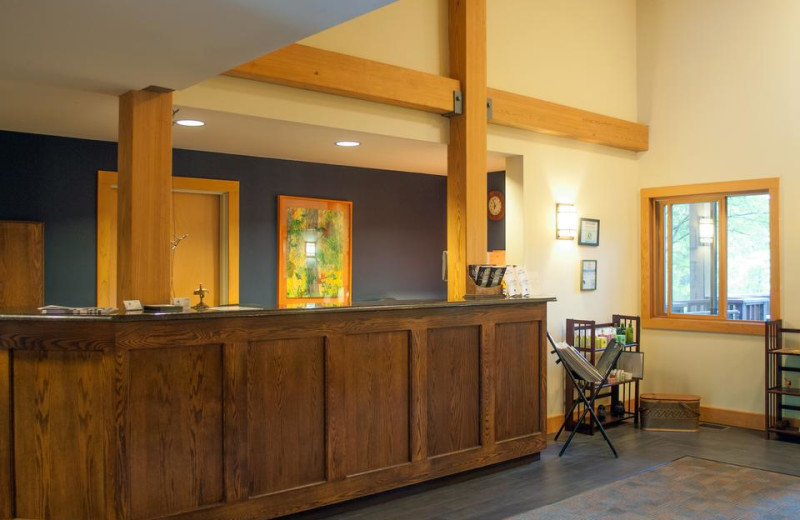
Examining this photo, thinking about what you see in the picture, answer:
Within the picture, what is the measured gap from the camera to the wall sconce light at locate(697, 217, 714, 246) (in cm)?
672

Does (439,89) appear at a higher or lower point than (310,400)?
higher

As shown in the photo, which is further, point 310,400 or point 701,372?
point 701,372

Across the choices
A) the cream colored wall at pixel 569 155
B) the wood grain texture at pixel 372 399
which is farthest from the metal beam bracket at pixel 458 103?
the wood grain texture at pixel 372 399

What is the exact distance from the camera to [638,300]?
7160 mm

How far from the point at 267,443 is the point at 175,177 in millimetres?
2951

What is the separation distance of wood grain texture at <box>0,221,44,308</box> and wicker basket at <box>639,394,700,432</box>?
16.0 ft

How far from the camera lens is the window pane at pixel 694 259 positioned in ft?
22.0

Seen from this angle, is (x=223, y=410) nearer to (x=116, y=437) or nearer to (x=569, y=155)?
(x=116, y=437)

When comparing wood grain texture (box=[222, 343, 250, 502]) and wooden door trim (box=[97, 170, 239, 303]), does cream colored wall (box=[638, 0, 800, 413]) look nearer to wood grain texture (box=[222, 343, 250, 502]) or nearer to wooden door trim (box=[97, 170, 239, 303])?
wooden door trim (box=[97, 170, 239, 303])

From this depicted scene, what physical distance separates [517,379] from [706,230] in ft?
9.11

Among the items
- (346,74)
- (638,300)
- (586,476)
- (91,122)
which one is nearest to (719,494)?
(586,476)

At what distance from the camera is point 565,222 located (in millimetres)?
6355

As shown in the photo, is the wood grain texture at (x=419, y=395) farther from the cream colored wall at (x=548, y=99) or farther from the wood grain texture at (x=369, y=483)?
the cream colored wall at (x=548, y=99)

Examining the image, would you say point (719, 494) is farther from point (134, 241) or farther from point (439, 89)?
point (134, 241)
